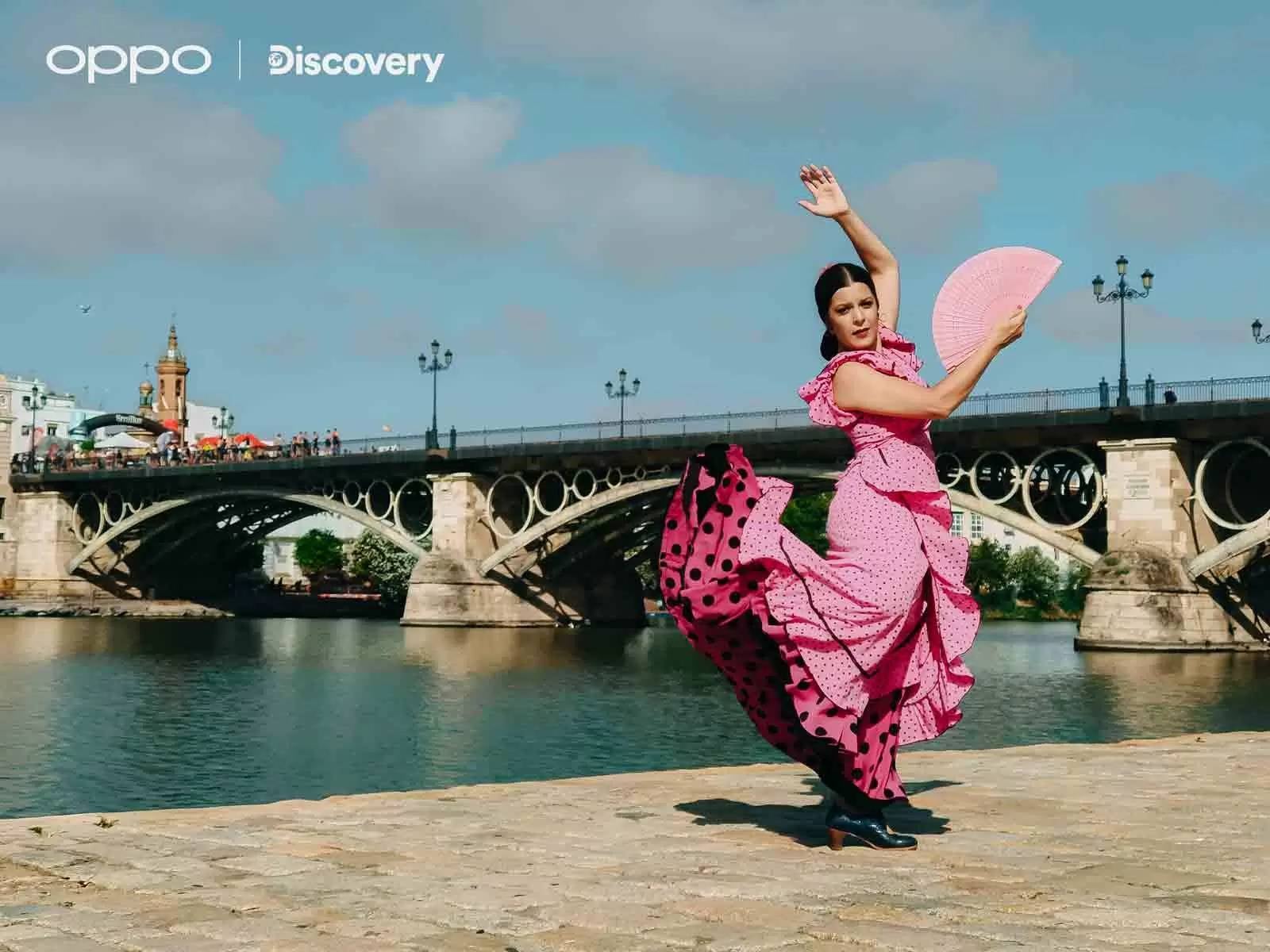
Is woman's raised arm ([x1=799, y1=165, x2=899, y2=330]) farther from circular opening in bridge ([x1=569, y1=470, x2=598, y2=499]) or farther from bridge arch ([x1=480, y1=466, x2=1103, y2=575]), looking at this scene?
circular opening in bridge ([x1=569, y1=470, x2=598, y2=499])

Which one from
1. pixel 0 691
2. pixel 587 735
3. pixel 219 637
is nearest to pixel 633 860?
pixel 587 735

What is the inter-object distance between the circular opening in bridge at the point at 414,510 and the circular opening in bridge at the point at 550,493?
5.87 meters

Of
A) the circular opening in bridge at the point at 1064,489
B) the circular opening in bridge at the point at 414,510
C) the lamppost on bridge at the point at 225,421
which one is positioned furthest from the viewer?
the lamppost on bridge at the point at 225,421

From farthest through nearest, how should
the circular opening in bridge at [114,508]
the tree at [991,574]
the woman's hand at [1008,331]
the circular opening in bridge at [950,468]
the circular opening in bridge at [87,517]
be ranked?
the tree at [991,574]
the circular opening in bridge at [87,517]
the circular opening in bridge at [114,508]
the circular opening in bridge at [950,468]
the woman's hand at [1008,331]

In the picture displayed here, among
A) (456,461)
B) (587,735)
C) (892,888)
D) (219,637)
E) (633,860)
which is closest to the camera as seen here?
(892,888)

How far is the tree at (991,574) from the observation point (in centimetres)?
10056

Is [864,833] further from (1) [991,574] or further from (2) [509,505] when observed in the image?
(1) [991,574]

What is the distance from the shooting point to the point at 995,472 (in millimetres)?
47344

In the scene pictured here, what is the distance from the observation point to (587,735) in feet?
72.1

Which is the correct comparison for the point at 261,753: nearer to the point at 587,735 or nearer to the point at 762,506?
the point at 587,735

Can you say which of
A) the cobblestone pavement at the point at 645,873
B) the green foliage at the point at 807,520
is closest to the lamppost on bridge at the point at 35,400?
the green foliage at the point at 807,520

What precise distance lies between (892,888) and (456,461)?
55883 mm

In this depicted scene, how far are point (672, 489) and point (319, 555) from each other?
53.7m

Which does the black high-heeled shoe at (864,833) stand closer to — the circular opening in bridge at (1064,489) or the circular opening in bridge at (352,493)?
the circular opening in bridge at (1064,489)
